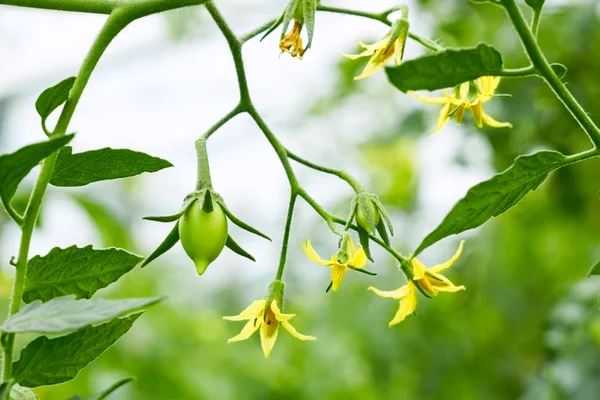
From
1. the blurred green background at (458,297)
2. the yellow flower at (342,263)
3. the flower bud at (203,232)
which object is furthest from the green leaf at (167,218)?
the blurred green background at (458,297)

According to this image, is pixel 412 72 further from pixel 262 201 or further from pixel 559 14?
pixel 262 201

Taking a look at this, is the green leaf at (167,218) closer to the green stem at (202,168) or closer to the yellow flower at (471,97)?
the green stem at (202,168)

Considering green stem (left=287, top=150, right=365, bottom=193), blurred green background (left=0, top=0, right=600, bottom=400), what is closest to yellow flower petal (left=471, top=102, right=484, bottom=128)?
green stem (left=287, top=150, right=365, bottom=193)

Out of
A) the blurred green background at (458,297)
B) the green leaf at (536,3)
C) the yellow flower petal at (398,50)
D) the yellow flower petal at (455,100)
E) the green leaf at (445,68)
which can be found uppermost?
the green leaf at (536,3)

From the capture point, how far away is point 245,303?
2.72 metres

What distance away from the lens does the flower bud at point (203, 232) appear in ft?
1.83

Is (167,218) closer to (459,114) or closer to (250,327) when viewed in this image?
(250,327)

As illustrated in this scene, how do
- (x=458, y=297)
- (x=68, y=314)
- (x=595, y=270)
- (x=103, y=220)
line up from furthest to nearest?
1. (x=103, y=220)
2. (x=458, y=297)
3. (x=595, y=270)
4. (x=68, y=314)

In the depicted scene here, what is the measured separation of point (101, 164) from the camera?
55 centimetres

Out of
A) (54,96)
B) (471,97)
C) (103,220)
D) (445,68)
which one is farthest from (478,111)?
(103,220)

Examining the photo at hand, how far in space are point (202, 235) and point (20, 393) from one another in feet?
0.50

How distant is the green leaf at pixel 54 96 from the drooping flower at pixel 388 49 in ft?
0.66

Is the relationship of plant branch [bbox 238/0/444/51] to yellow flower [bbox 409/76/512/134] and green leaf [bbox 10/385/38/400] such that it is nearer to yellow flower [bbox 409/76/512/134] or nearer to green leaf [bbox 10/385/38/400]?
yellow flower [bbox 409/76/512/134]

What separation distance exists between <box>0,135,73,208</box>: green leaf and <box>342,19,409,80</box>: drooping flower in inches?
9.8
